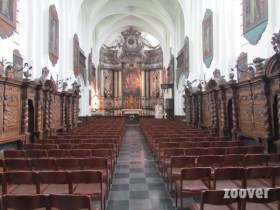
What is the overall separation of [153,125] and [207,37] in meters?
5.80

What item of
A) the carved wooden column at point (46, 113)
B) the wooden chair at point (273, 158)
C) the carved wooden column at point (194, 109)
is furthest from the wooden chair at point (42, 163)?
the carved wooden column at point (194, 109)

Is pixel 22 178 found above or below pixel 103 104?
below

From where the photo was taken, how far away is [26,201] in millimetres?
2564

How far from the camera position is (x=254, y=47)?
10117 mm

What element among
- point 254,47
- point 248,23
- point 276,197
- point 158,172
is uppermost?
point 248,23

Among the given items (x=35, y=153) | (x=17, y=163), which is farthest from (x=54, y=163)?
(x=35, y=153)

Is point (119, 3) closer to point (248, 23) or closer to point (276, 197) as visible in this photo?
point (248, 23)

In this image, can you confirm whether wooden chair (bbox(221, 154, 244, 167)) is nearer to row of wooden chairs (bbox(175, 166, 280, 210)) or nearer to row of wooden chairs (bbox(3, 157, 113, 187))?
row of wooden chairs (bbox(175, 166, 280, 210))

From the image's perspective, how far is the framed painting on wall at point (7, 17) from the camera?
9.11 meters

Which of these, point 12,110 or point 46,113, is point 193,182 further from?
point 46,113

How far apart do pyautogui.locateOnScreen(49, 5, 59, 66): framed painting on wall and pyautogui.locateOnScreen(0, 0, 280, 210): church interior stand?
55 millimetres

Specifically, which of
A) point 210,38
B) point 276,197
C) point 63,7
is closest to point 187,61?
point 210,38

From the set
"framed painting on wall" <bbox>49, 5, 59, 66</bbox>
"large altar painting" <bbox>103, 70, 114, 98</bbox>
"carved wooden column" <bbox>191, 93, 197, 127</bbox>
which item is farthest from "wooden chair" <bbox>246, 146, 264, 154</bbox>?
"large altar painting" <bbox>103, 70, 114, 98</bbox>

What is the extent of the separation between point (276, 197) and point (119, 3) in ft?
89.8
